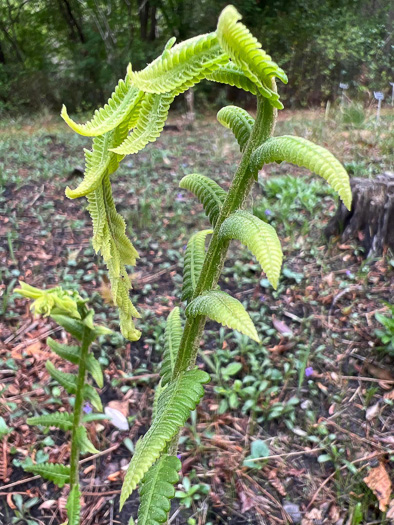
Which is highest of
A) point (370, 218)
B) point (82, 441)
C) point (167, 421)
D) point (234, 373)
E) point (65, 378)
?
point (167, 421)

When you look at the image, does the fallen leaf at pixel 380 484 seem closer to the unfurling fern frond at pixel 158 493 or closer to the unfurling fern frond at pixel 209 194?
the unfurling fern frond at pixel 158 493

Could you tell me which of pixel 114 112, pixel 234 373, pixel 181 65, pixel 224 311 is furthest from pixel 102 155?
pixel 234 373

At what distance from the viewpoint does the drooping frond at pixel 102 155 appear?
2.05ft

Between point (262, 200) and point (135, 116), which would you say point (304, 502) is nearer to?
point (135, 116)

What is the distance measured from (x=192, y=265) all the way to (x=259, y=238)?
1.16 feet

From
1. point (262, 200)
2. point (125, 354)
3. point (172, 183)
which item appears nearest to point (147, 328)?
point (125, 354)

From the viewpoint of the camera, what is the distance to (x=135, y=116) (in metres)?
0.62

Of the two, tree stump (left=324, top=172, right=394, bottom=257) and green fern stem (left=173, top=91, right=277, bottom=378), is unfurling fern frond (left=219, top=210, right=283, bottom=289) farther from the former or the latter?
tree stump (left=324, top=172, right=394, bottom=257)

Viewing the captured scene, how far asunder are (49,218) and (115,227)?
2.85m

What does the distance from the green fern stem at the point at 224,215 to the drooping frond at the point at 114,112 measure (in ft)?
0.59

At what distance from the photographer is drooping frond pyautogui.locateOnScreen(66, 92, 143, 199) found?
0.62m

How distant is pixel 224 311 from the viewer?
25.6 inches

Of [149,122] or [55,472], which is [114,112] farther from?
[55,472]

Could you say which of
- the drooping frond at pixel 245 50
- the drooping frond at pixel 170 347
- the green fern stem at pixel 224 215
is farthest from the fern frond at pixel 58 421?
the drooping frond at pixel 245 50
